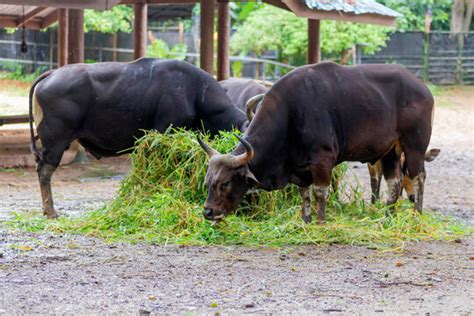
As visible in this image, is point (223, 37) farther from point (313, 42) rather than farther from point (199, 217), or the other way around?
point (199, 217)

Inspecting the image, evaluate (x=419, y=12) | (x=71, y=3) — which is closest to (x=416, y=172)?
(x=71, y=3)

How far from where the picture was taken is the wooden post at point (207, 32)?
13.6m

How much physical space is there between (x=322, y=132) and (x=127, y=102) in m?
2.68

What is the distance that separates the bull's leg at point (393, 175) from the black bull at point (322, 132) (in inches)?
1.3

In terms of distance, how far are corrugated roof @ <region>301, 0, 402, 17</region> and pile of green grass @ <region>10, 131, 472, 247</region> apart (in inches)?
Answer: 143

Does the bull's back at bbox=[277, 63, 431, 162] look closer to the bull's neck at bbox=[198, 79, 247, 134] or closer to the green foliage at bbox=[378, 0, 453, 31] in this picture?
the bull's neck at bbox=[198, 79, 247, 134]

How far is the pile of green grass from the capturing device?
28.6 ft

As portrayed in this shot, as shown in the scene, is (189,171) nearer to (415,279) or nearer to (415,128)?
(415,128)

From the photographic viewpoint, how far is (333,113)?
9258 millimetres

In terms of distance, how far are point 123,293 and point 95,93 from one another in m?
4.38

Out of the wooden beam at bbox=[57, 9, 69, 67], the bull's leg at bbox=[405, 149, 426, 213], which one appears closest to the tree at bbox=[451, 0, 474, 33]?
the wooden beam at bbox=[57, 9, 69, 67]

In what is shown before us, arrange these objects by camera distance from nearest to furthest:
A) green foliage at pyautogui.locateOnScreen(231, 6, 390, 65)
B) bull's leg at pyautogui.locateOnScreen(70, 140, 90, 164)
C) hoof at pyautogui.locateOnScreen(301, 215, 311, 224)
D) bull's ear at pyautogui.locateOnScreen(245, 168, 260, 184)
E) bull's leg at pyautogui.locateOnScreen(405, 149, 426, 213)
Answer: bull's ear at pyautogui.locateOnScreen(245, 168, 260, 184)
hoof at pyautogui.locateOnScreen(301, 215, 311, 224)
bull's leg at pyautogui.locateOnScreen(405, 149, 426, 213)
bull's leg at pyautogui.locateOnScreen(70, 140, 90, 164)
green foliage at pyautogui.locateOnScreen(231, 6, 390, 65)

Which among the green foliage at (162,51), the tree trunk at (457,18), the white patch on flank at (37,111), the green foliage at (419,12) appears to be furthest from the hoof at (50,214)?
the tree trunk at (457,18)

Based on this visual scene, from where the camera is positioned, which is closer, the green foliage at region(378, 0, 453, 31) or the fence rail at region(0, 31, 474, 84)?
the fence rail at region(0, 31, 474, 84)
